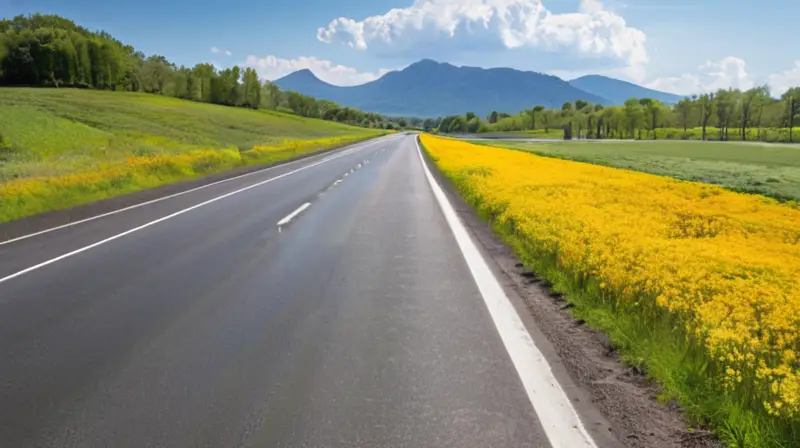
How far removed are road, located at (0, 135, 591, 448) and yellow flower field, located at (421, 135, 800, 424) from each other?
121cm

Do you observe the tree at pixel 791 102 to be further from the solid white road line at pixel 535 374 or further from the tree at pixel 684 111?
the solid white road line at pixel 535 374

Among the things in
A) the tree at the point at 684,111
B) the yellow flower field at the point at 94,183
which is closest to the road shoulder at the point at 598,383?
the yellow flower field at the point at 94,183

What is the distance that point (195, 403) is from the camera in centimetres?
340

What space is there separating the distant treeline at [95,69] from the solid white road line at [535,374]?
4426 inches

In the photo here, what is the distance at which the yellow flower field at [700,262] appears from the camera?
368 centimetres

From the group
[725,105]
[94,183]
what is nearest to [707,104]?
[725,105]

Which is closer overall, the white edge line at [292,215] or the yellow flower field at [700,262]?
the yellow flower field at [700,262]

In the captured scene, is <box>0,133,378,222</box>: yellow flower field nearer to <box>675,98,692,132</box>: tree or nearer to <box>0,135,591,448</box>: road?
<box>0,135,591,448</box>: road

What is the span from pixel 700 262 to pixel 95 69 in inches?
4765

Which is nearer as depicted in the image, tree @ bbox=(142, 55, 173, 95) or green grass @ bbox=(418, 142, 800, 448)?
green grass @ bbox=(418, 142, 800, 448)

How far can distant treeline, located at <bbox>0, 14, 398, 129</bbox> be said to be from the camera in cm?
9556

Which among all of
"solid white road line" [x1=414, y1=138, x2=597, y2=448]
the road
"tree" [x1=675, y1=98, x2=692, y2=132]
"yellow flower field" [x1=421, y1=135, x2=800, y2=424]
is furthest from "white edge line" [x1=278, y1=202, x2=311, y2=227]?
"tree" [x1=675, y1=98, x2=692, y2=132]

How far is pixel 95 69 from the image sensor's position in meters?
106

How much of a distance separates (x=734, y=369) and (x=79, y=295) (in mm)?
6018
